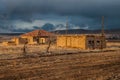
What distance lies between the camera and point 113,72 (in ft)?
62.7

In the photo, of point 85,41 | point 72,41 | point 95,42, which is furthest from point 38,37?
point 85,41

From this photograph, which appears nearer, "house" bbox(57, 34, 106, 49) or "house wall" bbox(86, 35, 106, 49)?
"house" bbox(57, 34, 106, 49)

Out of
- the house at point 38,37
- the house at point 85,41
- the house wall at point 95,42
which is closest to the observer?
the house at point 85,41

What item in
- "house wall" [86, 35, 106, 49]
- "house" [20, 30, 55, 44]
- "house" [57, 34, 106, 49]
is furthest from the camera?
"house" [20, 30, 55, 44]

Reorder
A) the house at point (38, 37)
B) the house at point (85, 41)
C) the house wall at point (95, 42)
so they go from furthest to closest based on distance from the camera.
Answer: the house at point (38, 37) < the house wall at point (95, 42) < the house at point (85, 41)

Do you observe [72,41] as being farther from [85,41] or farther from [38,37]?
[38,37]

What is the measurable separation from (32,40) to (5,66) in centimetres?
4842

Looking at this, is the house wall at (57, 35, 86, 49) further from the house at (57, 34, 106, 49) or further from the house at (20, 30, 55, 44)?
the house at (20, 30, 55, 44)

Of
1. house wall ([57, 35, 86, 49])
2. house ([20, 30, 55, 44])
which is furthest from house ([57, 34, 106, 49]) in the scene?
house ([20, 30, 55, 44])

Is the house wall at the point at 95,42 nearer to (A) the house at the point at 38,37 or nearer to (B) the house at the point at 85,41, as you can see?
(B) the house at the point at 85,41

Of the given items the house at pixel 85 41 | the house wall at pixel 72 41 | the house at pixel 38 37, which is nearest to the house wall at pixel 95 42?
the house at pixel 85 41

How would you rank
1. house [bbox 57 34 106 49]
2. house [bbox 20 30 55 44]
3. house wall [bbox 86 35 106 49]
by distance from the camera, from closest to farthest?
house [bbox 57 34 106 49], house wall [bbox 86 35 106 49], house [bbox 20 30 55 44]

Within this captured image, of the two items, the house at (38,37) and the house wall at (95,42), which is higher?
the house at (38,37)

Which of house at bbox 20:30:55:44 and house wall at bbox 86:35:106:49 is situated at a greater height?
house at bbox 20:30:55:44
